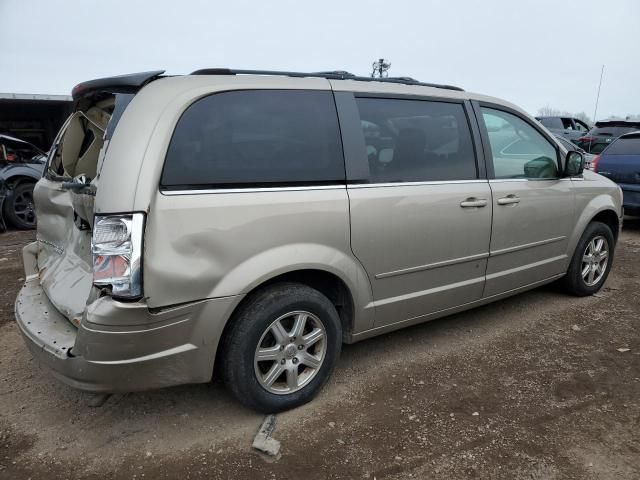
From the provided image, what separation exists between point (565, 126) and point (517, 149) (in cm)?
1624

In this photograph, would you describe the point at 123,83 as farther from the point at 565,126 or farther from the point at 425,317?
the point at 565,126

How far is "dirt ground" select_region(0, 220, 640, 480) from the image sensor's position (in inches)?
89.2

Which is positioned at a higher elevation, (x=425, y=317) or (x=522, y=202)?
(x=522, y=202)

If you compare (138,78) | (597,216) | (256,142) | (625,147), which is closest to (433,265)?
(256,142)

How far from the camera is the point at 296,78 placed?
2674 mm

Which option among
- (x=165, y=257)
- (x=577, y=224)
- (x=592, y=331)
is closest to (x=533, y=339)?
(x=592, y=331)

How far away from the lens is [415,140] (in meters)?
3.06

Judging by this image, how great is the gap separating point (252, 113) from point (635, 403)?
2.75 meters

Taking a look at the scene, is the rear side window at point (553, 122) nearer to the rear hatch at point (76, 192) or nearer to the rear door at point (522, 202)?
the rear door at point (522, 202)

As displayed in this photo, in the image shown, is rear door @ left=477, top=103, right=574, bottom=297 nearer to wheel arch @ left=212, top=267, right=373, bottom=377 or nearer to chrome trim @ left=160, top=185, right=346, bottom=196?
wheel arch @ left=212, top=267, right=373, bottom=377

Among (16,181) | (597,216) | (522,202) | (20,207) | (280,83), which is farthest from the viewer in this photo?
(20,207)

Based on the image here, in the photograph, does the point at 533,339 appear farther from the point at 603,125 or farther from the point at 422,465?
the point at 603,125

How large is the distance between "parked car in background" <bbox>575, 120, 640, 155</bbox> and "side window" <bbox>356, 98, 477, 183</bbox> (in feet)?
32.7

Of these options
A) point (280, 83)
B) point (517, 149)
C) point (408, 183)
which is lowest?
point (408, 183)
